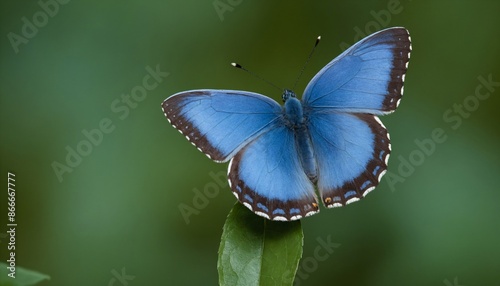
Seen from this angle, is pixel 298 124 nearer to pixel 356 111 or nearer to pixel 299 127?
pixel 299 127

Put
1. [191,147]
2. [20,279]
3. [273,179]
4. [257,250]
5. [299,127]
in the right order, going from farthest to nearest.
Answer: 1. [191,147]
2. [299,127]
3. [273,179]
4. [257,250]
5. [20,279]

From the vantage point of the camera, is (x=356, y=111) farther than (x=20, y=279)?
Yes

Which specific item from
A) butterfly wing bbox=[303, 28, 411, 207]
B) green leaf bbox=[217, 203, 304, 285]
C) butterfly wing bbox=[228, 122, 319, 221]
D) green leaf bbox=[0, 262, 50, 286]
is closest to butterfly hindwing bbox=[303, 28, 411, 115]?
butterfly wing bbox=[303, 28, 411, 207]

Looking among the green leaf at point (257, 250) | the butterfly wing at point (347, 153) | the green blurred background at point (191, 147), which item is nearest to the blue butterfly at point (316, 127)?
the butterfly wing at point (347, 153)

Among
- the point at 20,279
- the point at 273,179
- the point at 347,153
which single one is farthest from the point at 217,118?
the point at 20,279

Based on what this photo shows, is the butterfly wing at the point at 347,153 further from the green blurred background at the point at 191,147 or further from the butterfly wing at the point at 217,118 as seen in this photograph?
the green blurred background at the point at 191,147

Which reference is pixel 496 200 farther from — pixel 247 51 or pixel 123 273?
pixel 123 273

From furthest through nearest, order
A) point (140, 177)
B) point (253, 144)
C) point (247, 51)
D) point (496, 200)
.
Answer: point (247, 51), point (140, 177), point (496, 200), point (253, 144)

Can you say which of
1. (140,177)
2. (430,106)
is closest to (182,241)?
(140,177)
